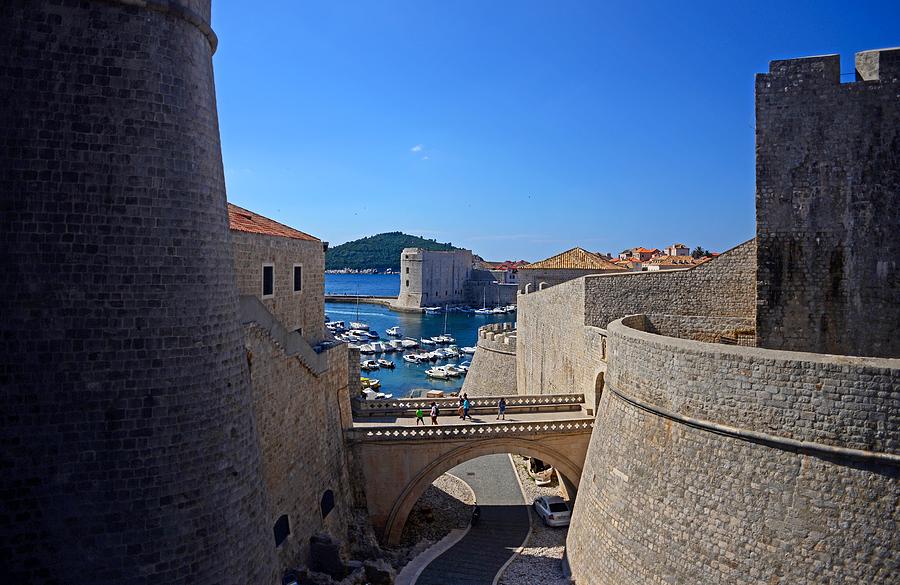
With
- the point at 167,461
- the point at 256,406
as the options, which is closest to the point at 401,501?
the point at 256,406

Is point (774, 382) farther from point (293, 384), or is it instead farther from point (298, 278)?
point (298, 278)

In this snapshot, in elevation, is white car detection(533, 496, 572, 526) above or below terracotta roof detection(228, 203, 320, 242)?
below

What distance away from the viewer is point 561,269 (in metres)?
31.1

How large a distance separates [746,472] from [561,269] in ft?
72.4

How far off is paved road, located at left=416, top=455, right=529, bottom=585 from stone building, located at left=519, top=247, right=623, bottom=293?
1076 cm

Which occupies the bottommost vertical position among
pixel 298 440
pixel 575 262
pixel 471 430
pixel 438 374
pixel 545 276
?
pixel 438 374

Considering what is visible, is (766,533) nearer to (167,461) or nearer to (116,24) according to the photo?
(167,461)

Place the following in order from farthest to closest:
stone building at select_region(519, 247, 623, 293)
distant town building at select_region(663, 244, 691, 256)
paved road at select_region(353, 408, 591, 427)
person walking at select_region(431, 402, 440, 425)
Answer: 1. distant town building at select_region(663, 244, 691, 256)
2. stone building at select_region(519, 247, 623, 293)
3. paved road at select_region(353, 408, 591, 427)
4. person walking at select_region(431, 402, 440, 425)

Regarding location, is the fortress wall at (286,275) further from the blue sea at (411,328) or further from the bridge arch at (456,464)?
the blue sea at (411,328)

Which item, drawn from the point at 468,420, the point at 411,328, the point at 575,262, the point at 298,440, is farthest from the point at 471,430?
the point at 411,328

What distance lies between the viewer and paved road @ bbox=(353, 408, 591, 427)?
57.9 ft

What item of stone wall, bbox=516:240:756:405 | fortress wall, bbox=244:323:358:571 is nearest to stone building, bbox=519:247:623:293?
stone wall, bbox=516:240:756:405

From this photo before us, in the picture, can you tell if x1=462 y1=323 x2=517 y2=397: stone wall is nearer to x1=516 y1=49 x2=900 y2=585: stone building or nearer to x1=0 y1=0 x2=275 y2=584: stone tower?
x1=516 y1=49 x2=900 y2=585: stone building

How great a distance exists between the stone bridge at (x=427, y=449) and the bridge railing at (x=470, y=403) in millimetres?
544
